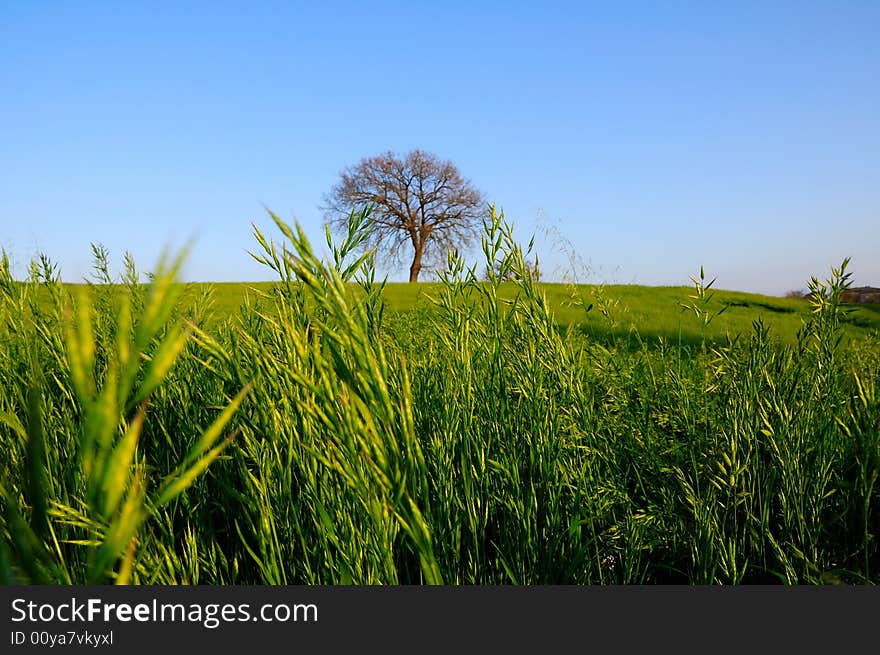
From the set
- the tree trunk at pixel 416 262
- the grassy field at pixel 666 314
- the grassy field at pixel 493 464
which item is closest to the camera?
the grassy field at pixel 493 464

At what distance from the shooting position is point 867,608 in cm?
109

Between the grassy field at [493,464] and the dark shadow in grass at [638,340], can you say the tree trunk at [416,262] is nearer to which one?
the dark shadow in grass at [638,340]

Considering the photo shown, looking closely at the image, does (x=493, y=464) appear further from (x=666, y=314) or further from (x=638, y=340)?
(x=666, y=314)

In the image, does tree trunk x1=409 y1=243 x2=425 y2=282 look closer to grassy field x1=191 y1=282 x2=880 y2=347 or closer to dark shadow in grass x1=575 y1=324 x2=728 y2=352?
grassy field x1=191 y1=282 x2=880 y2=347

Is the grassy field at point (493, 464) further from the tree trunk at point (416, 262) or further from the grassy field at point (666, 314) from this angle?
the tree trunk at point (416, 262)

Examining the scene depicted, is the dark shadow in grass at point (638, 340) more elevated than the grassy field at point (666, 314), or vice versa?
the grassy field at point (666, 314)

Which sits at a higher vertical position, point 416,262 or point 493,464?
point 416,262

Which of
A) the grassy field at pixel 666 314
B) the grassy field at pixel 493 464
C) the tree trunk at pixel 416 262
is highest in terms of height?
the tree trunk at pixel 416 262

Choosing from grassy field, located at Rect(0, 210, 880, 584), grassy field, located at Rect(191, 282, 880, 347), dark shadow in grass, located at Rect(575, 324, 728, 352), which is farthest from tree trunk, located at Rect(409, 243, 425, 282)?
grassy field, located at Rect(0, 210, 880, 584)

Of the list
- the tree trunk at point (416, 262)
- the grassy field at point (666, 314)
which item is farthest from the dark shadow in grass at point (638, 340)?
the tree trunk at point (416, 262)

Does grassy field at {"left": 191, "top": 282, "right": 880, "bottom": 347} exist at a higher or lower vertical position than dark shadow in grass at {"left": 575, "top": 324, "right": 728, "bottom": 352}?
higher

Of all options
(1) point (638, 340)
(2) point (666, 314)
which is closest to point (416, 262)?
(2) point (666, 314)

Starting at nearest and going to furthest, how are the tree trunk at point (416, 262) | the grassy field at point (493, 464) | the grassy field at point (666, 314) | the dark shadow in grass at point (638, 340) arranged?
the grassy field at point (493, 464), the dark shadow in grass at point (638, 340), the grassy field at point (666, 314), the tree trunk at point (416, 262)

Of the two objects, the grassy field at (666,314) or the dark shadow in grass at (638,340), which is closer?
the dark shadow in grass at (638,340)
